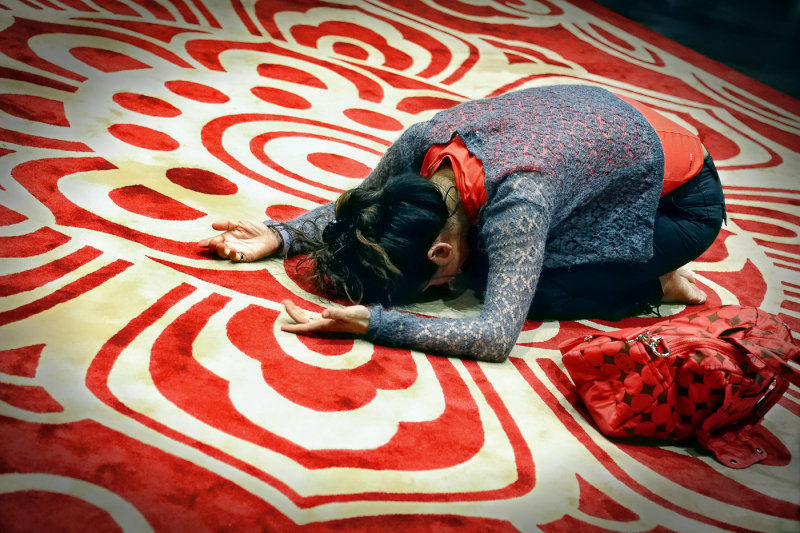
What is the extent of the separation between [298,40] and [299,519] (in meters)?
2.72

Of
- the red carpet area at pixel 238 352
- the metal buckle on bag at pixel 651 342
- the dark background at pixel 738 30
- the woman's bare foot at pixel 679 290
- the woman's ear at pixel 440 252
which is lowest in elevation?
the red carpet area at pixel 238 352

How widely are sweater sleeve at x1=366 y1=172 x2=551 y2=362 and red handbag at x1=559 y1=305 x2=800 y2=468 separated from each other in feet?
0.60

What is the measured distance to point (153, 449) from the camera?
1.27 m

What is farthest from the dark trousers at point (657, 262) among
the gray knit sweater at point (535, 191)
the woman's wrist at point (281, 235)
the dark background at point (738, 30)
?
the dark background at point (738, 30)

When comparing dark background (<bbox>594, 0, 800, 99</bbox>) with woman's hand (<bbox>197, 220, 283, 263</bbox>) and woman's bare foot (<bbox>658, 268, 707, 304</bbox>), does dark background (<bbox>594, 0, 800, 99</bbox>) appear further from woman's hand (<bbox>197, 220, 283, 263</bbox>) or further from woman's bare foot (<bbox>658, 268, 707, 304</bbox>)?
woman's hand (<bbox>197, 220, 283, 263</bbox>)

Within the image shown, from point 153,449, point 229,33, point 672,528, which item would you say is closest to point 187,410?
point 153,449

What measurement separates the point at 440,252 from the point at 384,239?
0.46 ft

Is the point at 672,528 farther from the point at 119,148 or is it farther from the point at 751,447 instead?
the point at 119,148

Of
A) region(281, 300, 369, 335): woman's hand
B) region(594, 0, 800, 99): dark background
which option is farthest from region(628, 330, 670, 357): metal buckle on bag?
region(594, 0, 800, 99): dark background

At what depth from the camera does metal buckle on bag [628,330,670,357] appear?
1.52 meters

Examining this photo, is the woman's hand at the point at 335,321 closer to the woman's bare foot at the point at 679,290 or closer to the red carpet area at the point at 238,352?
the red carpet area at the point at 238,352

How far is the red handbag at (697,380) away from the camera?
149 centimetres

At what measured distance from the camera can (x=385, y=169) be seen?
76.4 inches

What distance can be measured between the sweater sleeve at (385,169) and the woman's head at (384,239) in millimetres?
142
